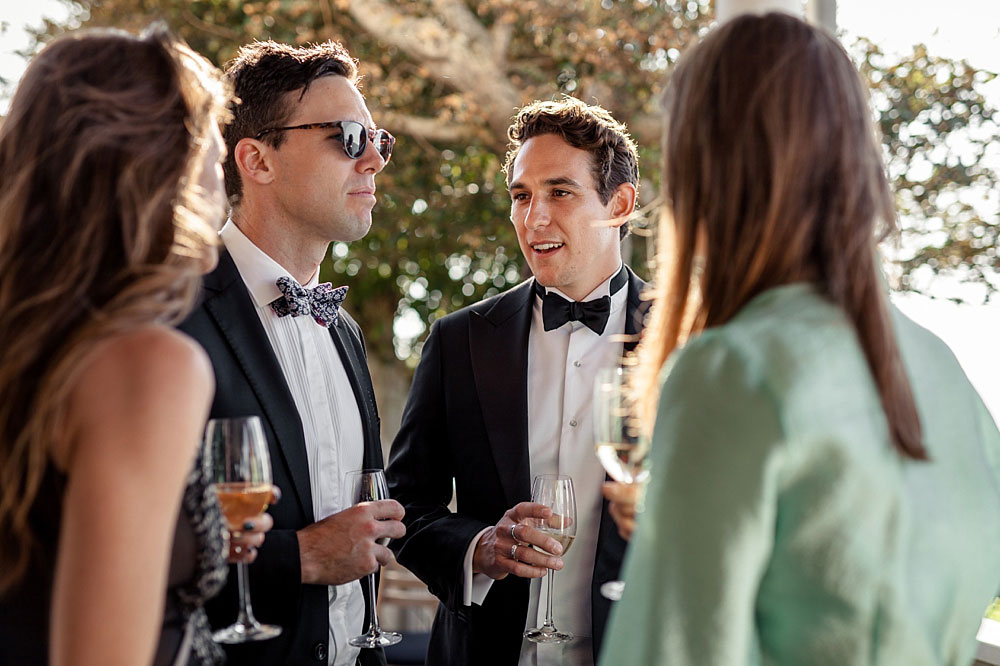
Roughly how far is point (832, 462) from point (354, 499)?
136 cm

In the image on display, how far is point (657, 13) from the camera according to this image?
Answer: 274 inches

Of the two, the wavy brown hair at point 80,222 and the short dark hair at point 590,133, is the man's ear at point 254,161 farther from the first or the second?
the wavy brown hair at point 80,222

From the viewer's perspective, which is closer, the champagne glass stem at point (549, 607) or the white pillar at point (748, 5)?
the champagne glass stem at point (549, 607)

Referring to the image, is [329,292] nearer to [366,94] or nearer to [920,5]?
[920,5]

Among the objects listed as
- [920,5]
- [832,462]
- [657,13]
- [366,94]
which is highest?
[657,13]

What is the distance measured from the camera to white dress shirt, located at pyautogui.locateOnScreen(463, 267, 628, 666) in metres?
2.84

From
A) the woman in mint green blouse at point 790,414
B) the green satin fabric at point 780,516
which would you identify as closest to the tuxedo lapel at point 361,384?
the woman in mint green blouse at point 790,414

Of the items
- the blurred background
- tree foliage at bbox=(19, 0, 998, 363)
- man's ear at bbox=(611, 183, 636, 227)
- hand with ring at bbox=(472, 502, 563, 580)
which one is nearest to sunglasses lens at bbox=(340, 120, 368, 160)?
man's ear at bbox=(611, 183, 636, 227)

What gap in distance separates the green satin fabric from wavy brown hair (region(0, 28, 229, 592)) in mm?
788

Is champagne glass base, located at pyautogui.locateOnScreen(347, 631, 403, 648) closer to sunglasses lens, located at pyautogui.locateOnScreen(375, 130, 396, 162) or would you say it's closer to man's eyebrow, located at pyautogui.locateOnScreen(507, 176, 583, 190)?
sunglasses lens, located at pyautogui.locateOnScreen(375, 130, 396, 162)

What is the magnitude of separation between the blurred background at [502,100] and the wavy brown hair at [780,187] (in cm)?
284

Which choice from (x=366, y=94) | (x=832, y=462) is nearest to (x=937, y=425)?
(x=832, y=462)

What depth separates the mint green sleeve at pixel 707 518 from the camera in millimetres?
1272

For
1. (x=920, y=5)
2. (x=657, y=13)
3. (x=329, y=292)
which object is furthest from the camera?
(x=657, y=13)
